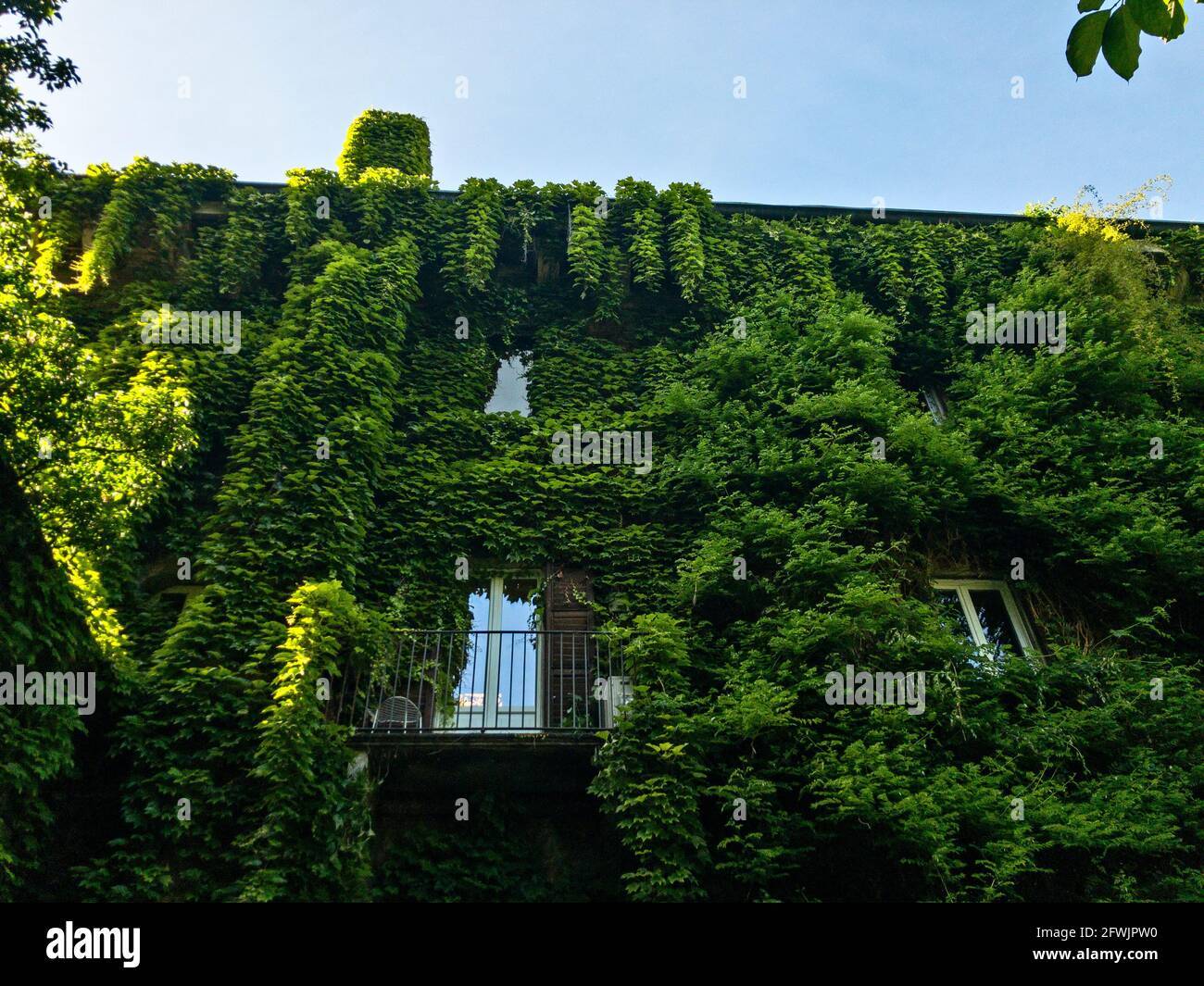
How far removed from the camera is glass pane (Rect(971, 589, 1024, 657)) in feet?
34.1

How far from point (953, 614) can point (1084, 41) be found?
28.1ft

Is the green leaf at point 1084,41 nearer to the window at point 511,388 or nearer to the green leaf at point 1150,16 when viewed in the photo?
the green leaf at point 1150,16

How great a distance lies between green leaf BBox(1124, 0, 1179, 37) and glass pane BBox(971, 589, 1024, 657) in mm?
8687

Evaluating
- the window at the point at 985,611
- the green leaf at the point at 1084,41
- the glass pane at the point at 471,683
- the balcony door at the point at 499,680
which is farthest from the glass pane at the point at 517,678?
the green leaf at the point at 1084,41

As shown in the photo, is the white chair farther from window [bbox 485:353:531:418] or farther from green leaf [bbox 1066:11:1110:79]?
green leaf [bbox 1066:11:1110:79]

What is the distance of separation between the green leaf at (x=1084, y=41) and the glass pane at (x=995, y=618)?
874cm

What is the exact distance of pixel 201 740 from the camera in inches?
321

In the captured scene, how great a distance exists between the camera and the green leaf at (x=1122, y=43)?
2480 millimetres

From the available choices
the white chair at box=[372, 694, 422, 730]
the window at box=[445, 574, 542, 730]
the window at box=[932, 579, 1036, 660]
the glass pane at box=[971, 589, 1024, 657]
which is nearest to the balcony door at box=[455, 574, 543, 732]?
the window at box=[445, 574, 542, 730]

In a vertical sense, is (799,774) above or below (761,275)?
below

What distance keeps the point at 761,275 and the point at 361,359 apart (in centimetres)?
674
